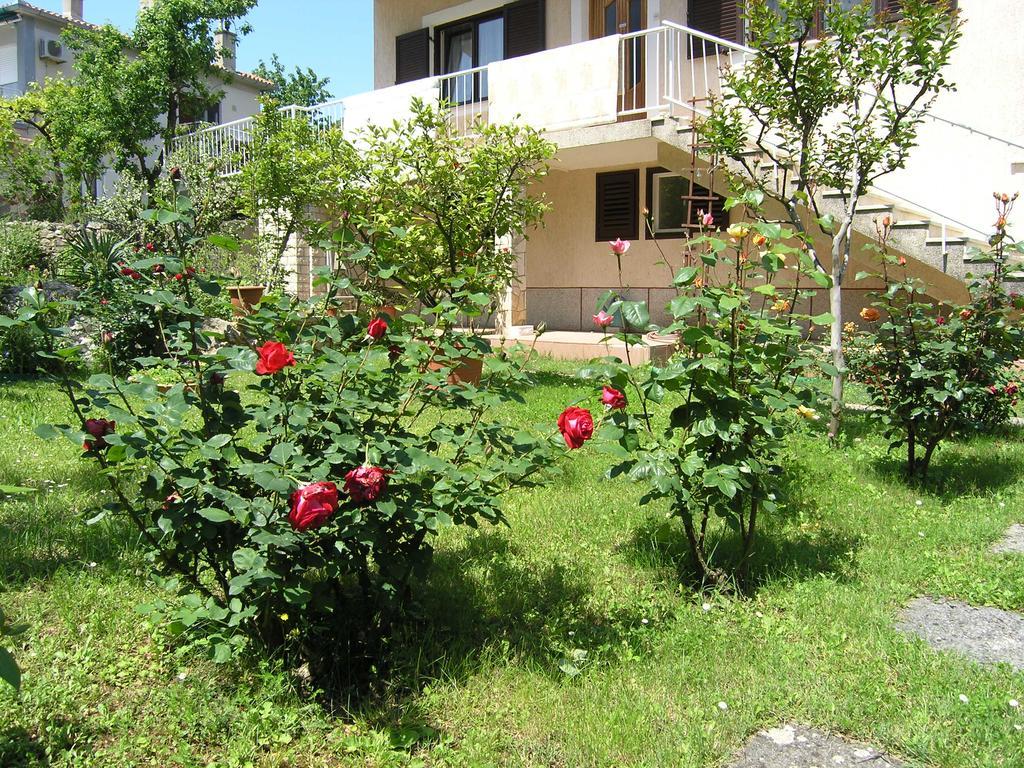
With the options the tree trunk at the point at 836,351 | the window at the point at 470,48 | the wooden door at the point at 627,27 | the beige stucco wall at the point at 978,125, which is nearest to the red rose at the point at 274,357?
the tree trunk at the point at 836,351

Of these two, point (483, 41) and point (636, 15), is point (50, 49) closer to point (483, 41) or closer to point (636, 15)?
point (483, 41)

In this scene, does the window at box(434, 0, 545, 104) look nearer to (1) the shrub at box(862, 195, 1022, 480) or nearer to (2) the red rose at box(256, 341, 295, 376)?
(1) the shrub at box(862, 195, 1022, 480)

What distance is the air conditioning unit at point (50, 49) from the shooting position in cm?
2673

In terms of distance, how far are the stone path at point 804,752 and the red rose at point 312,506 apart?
57.1 inches

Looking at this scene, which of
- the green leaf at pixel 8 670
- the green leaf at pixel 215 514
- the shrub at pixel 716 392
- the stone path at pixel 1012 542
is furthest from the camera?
the stone path at pixel 1012 542

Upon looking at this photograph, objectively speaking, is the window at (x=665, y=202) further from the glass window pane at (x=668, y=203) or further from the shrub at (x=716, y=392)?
the shrub at (x=716, y=392)

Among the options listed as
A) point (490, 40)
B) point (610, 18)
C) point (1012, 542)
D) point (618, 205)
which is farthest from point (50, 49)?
point (1012, 542)

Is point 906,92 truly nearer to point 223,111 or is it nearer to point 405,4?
point 405,4

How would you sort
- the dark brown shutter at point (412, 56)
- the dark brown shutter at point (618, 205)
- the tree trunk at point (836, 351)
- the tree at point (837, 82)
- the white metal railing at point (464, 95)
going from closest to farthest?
the tree at point (837, 82) → the tree trunk at point (836, 351) → the white metal railing at point (464, 95) → the dark brown shutter at point (618, 205) → the dark brown shutter at point (412, 56)

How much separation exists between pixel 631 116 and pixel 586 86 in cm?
110

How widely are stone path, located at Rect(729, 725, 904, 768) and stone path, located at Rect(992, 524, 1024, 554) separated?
2172 mm

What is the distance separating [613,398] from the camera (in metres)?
2.96

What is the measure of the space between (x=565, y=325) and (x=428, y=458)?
1202 cm

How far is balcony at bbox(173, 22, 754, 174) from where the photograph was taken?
10.7m
